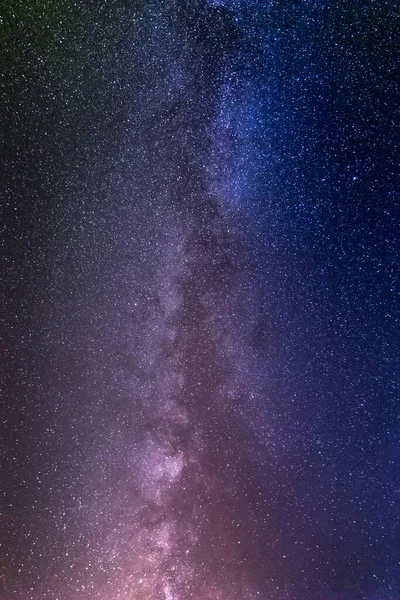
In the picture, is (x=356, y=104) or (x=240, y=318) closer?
(x=356, y=104)

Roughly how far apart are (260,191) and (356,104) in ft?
1.71

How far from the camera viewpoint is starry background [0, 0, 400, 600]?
1610 mm

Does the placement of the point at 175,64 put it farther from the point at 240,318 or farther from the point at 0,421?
the point at 0,421

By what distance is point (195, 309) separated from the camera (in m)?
1.81

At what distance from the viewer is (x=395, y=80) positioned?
1647 millimetres

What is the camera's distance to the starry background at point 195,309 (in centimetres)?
161

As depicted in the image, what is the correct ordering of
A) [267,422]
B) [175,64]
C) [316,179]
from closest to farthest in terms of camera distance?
[175,64] < [316,179] < [267,422]

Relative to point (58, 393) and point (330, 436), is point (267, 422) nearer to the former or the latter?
point (330, 436)

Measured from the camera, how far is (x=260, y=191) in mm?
1750

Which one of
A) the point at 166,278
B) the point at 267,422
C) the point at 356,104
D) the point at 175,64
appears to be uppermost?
the point at 175,64

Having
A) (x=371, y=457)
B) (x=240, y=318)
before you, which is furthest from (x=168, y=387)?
(x=371, y=457)

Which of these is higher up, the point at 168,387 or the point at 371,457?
the point at 168,387

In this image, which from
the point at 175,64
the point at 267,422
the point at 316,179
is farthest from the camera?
the point at 267,422

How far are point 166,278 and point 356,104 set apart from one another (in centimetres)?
107
